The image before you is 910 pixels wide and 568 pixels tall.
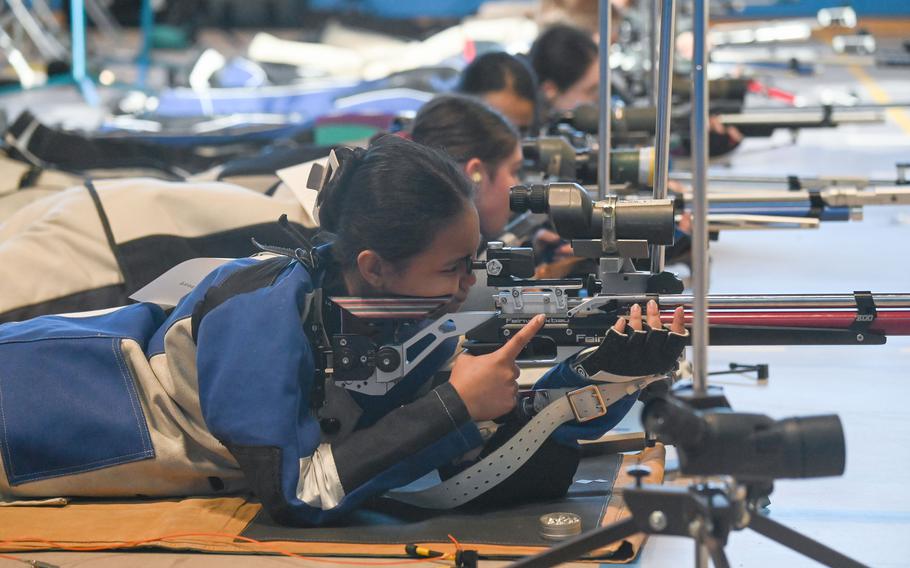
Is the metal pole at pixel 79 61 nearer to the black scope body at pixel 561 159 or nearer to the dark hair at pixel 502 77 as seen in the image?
the dark hair at pixel 502 77

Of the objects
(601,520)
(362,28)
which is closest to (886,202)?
(601,520)

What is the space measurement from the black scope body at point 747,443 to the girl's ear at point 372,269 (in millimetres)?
803

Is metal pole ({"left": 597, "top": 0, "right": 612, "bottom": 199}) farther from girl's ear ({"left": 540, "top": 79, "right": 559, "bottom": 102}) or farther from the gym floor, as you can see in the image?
girl's ear ({"left": 540, "top": 79, "right": 559, "bottom": 102})

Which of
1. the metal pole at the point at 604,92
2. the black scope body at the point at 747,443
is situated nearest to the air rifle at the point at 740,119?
the metal pole at the point at 604,92

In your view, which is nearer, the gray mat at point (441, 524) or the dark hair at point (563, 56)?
the gray mat at point (441, 524)

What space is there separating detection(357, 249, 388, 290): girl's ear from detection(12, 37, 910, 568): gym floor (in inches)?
19.9

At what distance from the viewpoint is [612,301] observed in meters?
2.37

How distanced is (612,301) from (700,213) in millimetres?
604

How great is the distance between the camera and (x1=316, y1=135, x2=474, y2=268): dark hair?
7.81ft

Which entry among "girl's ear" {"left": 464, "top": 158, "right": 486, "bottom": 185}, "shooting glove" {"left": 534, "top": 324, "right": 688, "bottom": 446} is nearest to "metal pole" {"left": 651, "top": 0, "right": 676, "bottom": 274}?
"shooting glove" {"left": 534, "top": 324, "right": 688, "bottom": 446}

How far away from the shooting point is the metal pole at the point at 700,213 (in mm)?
1754

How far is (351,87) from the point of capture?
316 inches

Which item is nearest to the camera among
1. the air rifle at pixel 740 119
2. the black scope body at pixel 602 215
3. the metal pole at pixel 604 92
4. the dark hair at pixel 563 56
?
the black scope body at pixel 602 215

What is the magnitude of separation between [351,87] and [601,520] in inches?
232
